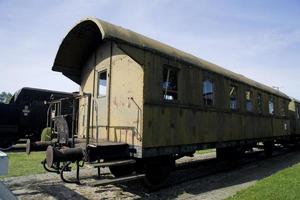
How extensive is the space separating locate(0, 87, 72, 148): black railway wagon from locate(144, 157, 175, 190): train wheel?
10.8 meters

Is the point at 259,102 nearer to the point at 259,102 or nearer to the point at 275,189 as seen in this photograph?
the point at 259,102

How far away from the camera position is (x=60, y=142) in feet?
26.6

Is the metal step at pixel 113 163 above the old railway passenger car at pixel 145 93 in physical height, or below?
below

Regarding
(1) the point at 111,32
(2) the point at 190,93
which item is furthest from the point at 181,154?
(1) the point at 111,32

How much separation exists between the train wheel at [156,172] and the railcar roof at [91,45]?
3.04 meters

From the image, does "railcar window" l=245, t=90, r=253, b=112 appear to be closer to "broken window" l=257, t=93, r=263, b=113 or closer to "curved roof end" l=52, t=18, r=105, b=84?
"broken window" l=257, t=93, r=263, b=113

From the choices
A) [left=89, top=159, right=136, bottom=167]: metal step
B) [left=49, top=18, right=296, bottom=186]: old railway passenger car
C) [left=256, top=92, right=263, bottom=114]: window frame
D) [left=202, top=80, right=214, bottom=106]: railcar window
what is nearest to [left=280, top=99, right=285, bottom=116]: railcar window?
[left=256, top=92, right=263, bottom=114]: window frame

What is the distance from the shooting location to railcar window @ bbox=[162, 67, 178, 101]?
860 cm

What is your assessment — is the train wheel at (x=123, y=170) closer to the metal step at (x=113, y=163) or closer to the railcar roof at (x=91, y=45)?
the metal step at (x=113, y=163)

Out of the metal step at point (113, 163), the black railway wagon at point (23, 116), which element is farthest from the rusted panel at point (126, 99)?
the black railway wagon at point (23, 116)

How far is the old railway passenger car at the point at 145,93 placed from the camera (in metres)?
7.76

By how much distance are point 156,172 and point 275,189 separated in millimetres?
3250

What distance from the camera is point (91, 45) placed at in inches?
389

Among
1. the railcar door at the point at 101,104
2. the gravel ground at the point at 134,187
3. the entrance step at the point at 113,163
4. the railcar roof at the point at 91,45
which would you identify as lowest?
the gravel ground at the point at 134,187
